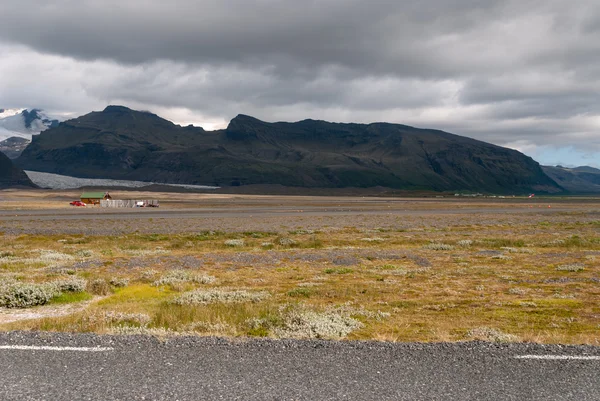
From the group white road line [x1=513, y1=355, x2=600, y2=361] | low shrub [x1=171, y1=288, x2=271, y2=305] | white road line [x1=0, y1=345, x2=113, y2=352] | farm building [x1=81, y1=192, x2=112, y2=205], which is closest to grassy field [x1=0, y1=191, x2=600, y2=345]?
low shrub [x1=171, y1=288, x2=271, y2=305]

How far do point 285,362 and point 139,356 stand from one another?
9.16 feet

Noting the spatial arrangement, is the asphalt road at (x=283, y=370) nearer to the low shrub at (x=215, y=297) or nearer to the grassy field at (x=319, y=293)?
the grassy field at (x=319, y=293)

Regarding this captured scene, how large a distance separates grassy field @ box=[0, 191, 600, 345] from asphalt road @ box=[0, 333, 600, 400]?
140 cm

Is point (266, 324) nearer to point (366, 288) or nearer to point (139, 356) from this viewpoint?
point (139, 356)

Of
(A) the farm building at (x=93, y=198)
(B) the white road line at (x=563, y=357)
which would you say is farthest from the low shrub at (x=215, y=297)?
(A) the farm building at (x=93, y=198)

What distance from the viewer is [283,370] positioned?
8398mm

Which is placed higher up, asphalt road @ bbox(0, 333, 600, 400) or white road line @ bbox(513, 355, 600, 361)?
white road line @ bbox(513, 355, 600, 361)

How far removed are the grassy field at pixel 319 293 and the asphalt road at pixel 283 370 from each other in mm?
1399

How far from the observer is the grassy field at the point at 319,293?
469 inches

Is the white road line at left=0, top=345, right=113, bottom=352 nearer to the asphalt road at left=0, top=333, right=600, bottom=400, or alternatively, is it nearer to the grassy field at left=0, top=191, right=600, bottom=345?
the asphalt road at left=0, top=333, right=600, bottom=400

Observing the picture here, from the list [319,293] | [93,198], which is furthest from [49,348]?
[93,198]

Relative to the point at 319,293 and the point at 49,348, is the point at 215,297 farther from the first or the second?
the point at 49,348

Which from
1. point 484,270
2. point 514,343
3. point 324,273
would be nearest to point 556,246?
point 484,270

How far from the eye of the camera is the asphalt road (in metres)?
7.45
